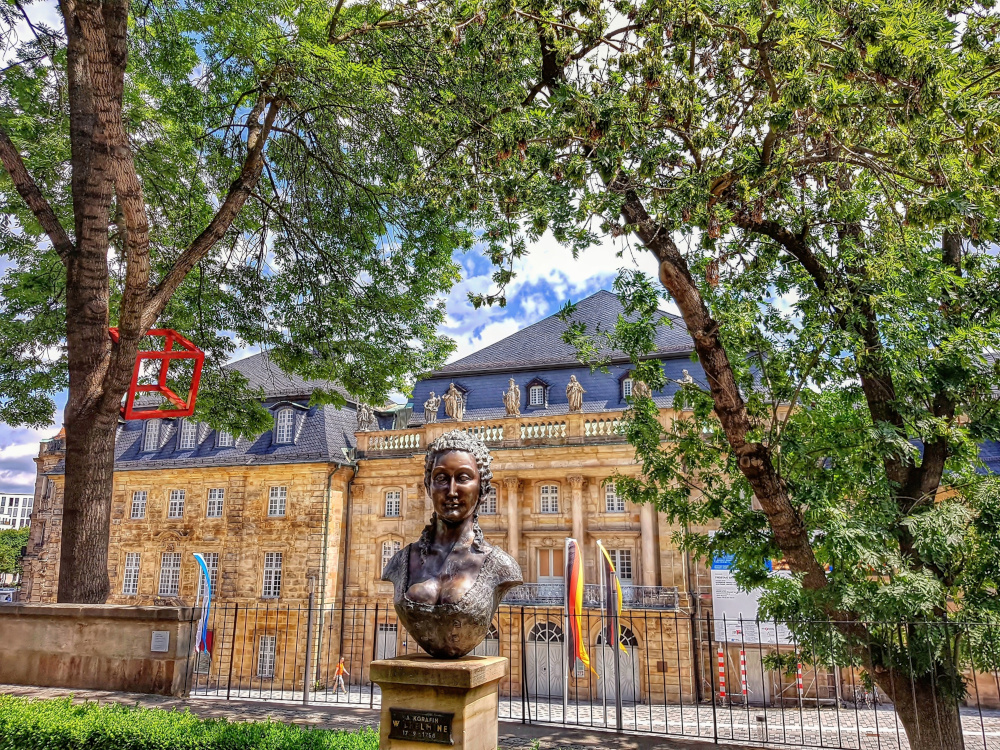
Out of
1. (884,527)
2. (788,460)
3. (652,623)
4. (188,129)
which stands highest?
(188,129)

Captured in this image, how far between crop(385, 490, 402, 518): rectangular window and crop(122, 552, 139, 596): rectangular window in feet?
36.5

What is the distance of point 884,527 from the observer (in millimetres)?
7367

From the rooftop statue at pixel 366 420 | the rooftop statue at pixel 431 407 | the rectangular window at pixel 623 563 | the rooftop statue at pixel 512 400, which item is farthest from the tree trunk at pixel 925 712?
the rooftop statue at pixel 366 420

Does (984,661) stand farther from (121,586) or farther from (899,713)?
(121,586)

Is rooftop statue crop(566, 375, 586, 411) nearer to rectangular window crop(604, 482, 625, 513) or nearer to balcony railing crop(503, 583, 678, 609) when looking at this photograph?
rectangular window crop(604, 482, 625, 513)

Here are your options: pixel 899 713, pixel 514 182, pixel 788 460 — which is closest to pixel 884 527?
pixel 788 460

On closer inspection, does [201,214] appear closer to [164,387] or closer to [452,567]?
[164,387]

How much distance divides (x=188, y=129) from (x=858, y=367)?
1006 centimetres

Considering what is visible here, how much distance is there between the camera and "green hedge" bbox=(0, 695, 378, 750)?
5629 millimetres

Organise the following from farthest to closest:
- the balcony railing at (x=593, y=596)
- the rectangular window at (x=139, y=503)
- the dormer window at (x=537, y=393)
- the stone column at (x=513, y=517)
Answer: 1. the rectangular window at (x=139, y=503)
2. the dormer window at (x=537, y=393)
3. the stone column at (x=513, y=517)
4. the balcony railing at (x=593, y=596)

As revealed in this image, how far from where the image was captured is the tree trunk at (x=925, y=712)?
7562 mm

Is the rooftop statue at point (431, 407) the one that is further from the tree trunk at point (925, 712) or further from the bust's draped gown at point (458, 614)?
the bust's draped gown at point (458, 614)

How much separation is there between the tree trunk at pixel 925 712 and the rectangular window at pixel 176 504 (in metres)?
27.9

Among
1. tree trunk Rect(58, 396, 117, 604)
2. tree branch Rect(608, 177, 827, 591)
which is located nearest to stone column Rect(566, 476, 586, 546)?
tree branch Rect(608, 177, 827, 591)
